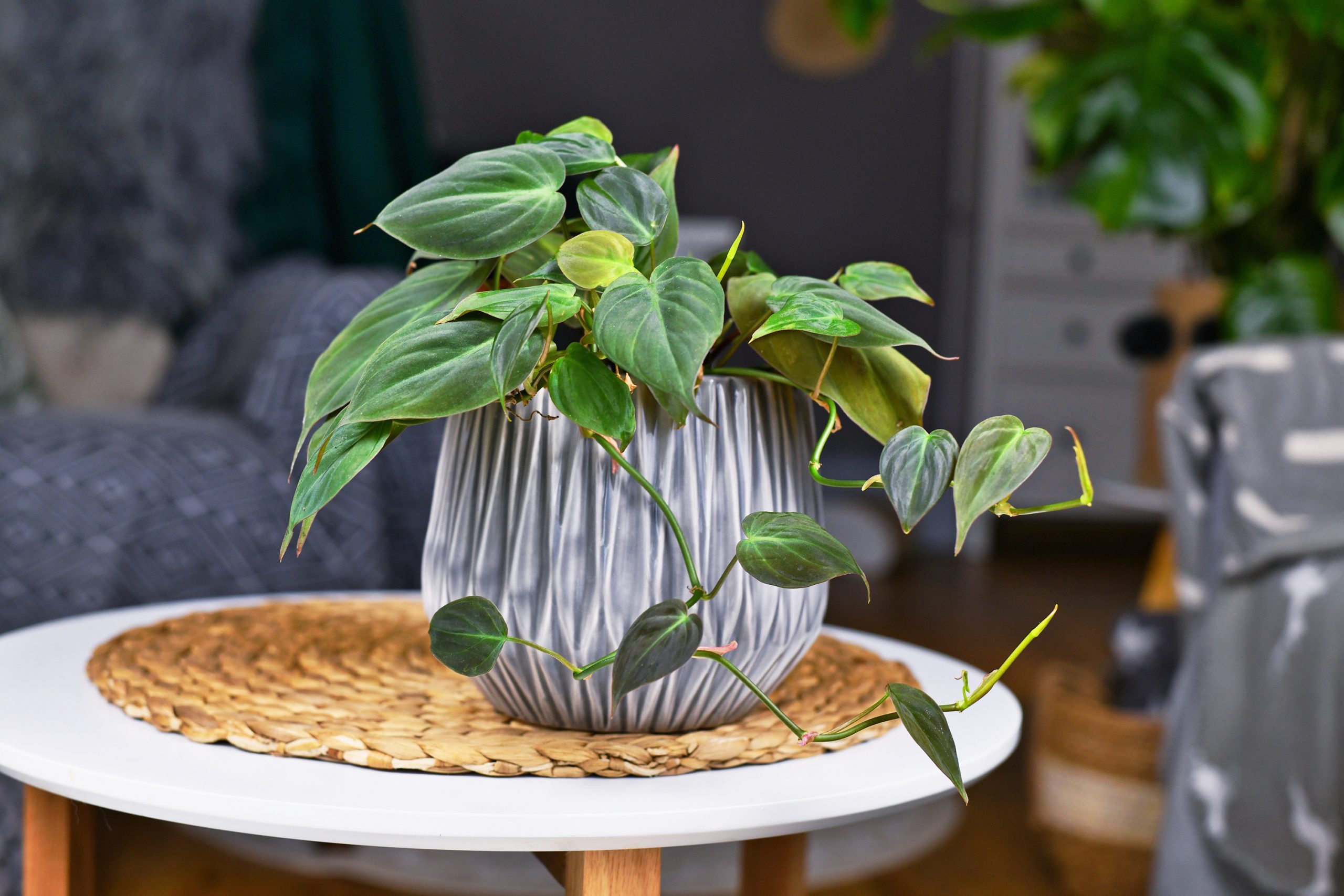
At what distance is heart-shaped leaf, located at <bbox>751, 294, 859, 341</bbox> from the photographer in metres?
0.40

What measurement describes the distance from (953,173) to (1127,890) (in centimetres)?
250

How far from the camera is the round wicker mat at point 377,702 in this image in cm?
43

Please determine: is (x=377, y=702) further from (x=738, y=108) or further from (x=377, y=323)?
(x=738, y=108)

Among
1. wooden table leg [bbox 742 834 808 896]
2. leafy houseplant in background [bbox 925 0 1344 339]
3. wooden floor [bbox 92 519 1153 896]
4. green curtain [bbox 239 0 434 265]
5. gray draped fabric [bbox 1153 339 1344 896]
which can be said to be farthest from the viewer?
green curtain [bbox 239 0 434 265]

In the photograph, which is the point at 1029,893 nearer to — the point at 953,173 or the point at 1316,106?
the point at 1316,106

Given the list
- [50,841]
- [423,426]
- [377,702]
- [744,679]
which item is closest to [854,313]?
[744,679]

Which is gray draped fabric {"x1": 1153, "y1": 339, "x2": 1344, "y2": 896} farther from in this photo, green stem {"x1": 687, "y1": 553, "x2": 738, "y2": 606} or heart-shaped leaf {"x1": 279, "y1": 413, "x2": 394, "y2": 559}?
heart-shaped leaf {"x1": 279, "y1": 413, "x2": 394, "y2": 559}

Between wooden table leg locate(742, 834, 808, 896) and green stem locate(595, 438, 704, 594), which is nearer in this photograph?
green stem locate(595, 438, 704, 594)

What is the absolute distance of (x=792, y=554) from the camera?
39 centimetres

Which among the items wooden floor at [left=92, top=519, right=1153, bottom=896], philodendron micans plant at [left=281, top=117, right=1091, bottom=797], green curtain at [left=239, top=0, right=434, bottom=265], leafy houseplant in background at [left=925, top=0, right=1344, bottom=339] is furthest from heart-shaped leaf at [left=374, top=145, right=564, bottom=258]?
green curtain at [left=239, top=0, right=434, bottom=265]

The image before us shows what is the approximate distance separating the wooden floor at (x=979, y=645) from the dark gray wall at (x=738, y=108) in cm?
61

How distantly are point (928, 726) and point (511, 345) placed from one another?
17 cm


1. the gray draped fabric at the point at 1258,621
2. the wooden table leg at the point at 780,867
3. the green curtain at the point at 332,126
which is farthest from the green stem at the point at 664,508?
the green curtain at the point at 332,126

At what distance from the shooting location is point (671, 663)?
382 mm
